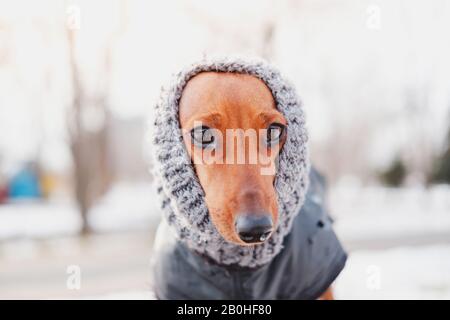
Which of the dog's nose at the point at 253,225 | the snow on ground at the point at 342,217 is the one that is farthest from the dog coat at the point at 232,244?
the snow on ground at the point at 342,217

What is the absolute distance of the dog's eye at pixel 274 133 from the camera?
128 centimetres

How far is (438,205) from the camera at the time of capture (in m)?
10.2

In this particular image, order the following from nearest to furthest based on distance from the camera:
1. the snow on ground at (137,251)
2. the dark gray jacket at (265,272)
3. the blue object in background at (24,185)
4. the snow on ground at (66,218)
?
1. the dark gray jacket at (265,272)
2. the snow on ground at (137,251)
3. the snow on ground at (66,218)
4. the blue object in background at (24,185)

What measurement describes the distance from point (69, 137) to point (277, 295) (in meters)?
5.61

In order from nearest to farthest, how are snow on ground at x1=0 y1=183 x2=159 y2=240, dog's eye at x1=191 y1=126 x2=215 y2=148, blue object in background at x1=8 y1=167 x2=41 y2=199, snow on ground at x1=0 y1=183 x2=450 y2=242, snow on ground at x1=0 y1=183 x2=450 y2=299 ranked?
dog's eye at x1=191 y1=126 x2=215 y2=148
snow on ground at x1=0 y1=183 x2=450 y2=299
snow on ground at x1=0 y1=183 x2=450 y2=242
snow on ground at x1=0 y1=183 x2=159 y2=240
blue object in background at x1=8 y1=167 x2=41 y2=199

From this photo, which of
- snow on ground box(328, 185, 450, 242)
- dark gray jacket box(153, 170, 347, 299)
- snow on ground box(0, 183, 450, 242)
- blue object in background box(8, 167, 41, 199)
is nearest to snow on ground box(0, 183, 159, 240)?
snow on ground box(0, 183, 450, 242)

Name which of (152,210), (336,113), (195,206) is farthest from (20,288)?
(336,113)

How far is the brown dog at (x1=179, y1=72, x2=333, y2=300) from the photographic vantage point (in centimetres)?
114

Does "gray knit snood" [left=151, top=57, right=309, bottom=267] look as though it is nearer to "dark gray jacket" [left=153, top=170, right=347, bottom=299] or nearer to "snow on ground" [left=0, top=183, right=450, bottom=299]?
"dark gray jacket" [left=153, top=170, right=347, bottom=299]

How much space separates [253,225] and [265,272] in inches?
22.7

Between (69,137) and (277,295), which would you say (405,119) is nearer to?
(69,137)

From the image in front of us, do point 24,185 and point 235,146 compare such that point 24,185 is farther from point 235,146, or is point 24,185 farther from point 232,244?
point 235,146

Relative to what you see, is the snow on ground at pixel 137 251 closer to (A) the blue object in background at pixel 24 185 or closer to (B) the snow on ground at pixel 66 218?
(B) the snow on ground at pixel 66 218

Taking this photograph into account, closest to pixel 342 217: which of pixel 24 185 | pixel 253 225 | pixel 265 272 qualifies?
pixel 24 185
